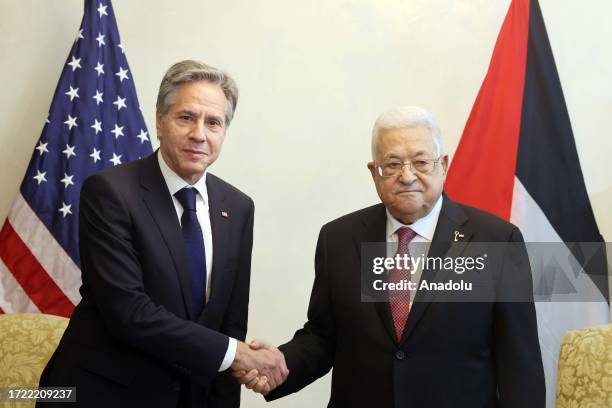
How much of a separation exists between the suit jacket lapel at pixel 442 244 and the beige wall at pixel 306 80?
1824 mm

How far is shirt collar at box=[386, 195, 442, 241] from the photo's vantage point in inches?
92.7

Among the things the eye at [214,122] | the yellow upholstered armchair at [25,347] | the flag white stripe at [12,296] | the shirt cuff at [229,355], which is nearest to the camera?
the shirt cuff at [229,355]

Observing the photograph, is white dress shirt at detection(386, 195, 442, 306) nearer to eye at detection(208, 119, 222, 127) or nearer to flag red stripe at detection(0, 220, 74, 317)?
eye at detection(208, 119, 222, 127)

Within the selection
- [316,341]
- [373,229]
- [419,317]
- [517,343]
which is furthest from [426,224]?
[316,341]

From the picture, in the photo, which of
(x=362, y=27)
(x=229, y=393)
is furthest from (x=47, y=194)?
(x=362, y=27)

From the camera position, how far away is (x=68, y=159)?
3.71 meters

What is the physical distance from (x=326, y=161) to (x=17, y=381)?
6.77 feet

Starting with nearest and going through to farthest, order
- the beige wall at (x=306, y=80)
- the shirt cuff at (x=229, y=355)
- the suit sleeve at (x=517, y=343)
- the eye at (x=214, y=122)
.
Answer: the suit sleeve at (x=517, y=343)
the shirt cuff at (x=229, y=355)
the eye at (x=214, y=122)
the beige wall at (x=306, y=80)

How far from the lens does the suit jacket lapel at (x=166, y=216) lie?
2.36 m

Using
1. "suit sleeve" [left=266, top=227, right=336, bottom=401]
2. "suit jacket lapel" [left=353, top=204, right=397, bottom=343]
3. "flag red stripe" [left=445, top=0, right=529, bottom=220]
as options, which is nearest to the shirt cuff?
"suit sleeve" [left=266, top=227, right=336, bottom=401]

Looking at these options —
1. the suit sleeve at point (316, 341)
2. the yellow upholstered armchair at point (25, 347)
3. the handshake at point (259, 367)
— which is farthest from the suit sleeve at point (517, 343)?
the yellow upholstered armchair at point (25, 347)

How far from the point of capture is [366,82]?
13.8 ft

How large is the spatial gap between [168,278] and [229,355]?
341 mm

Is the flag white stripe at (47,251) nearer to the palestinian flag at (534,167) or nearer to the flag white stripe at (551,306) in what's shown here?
the palestinian flag at (534,167)
